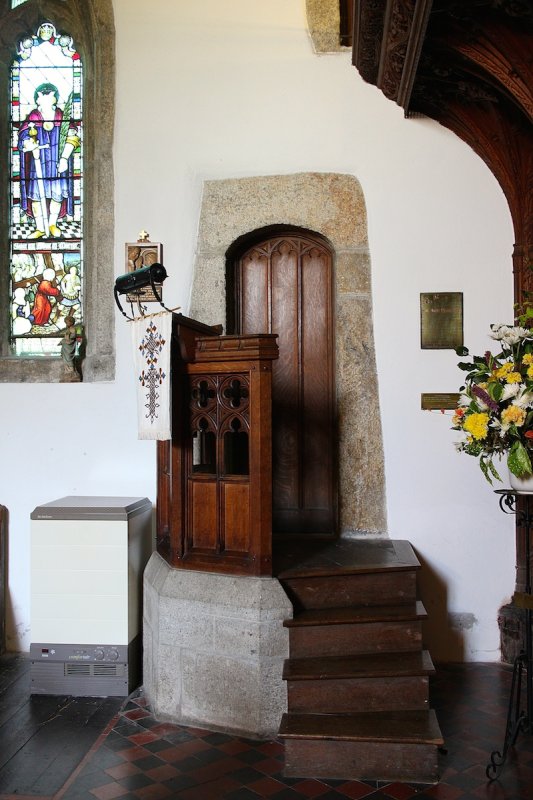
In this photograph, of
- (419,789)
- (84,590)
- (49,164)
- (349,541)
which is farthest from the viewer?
(49,164)

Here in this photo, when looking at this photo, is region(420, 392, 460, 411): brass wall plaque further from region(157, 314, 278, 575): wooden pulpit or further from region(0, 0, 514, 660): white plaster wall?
region(157, 314, 278, 575): wooden pulpit

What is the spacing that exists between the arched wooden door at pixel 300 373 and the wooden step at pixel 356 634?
52.8 inches

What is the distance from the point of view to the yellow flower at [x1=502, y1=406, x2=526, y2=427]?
3322 mm

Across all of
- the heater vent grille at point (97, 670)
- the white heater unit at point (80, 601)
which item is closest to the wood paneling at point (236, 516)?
the white heater unit at point (80, 601)

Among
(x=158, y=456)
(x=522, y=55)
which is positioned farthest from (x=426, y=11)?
(x=158, y=456)

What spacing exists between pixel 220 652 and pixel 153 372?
142 cm

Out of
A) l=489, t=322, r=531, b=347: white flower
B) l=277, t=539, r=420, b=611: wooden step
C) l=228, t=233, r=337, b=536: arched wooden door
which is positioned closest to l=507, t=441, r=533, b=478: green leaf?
l=489, t=322, r=531, b=347: white flower

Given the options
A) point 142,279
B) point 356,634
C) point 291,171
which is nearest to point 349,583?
point 356,634

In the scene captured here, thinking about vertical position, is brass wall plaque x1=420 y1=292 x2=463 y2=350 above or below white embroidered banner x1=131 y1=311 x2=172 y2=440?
above

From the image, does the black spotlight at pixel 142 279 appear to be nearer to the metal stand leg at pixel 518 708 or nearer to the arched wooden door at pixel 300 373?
the arched wooden door at pixel 300 373

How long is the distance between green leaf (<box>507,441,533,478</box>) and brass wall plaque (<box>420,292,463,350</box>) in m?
1.53

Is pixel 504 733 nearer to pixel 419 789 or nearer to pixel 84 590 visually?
pixel 419 789

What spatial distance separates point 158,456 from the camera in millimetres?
4516

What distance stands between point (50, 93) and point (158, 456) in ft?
9.07
